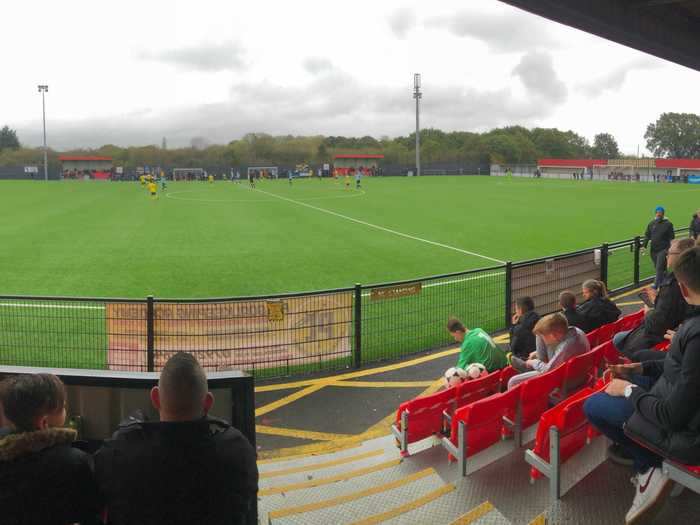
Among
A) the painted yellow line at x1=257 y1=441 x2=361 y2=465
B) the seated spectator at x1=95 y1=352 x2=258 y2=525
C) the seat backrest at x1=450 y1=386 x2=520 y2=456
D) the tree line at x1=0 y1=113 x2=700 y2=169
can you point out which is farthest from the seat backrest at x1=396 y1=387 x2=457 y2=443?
the tree line at x1=0 y1=113 x2=700 y2=169

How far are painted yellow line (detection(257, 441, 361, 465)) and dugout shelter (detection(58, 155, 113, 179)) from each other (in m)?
107

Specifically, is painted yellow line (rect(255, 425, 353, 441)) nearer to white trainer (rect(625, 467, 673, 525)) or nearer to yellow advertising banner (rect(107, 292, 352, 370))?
yellow advertising banner (rect(107, 292, 352, 370))

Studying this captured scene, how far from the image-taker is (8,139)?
16138cm

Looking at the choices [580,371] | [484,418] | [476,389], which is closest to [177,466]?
[484,418]

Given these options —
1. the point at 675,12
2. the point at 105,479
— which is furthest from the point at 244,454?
the point at 675,12

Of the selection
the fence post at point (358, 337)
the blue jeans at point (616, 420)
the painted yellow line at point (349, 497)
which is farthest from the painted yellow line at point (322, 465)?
the fence post at point (358, 337)

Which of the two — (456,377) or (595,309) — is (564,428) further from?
(595,309)

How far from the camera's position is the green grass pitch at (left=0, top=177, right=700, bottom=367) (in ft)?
35.0

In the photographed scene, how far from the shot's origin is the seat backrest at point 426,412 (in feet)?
17.2

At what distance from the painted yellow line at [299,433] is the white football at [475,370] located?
147 centimetres

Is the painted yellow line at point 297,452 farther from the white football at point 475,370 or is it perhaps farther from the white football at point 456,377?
the white football at point 475,370

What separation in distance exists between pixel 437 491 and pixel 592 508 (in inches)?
43.0

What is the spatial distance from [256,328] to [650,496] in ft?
18.7

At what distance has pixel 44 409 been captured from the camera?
258 cm
